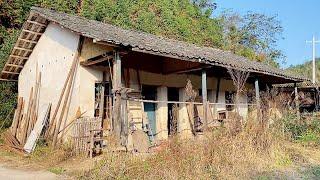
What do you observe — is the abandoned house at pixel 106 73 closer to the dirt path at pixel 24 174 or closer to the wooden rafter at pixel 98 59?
the wooden rafter at pixel 98 59

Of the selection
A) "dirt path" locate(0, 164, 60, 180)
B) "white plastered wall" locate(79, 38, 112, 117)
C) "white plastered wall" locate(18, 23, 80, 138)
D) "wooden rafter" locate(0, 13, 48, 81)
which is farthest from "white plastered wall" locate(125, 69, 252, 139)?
"dirt path" locate(0, 164, 60, 180)

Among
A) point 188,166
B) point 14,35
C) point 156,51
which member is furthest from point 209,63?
point 14,35

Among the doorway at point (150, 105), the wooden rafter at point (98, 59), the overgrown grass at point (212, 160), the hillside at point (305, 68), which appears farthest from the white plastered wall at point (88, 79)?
the hillside at point (305, 68)

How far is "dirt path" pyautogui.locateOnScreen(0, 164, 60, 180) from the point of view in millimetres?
8133

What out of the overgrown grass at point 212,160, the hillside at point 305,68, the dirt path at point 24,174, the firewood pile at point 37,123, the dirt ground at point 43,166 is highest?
the hillside at point 305,68

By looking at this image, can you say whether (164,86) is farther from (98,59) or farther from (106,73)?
(98,59)

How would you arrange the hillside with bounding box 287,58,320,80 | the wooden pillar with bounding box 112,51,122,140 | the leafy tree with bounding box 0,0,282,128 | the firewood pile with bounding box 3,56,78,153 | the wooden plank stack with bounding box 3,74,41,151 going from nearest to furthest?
the wooden pillar with bounding box 112,51,122,140 → the firewood pile with bounding box 3,56,78,153 → the wooden plank stack with bounding box 3,74,41,151 → the leafy tree with bounding box 0,0,282,128 → the hillside with bounding box 287,58,320,80

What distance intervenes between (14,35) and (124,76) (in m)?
8.09

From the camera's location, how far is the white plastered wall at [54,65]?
11.7m

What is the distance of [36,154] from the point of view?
431 inches

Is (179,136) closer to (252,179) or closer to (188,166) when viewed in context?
(188,166)

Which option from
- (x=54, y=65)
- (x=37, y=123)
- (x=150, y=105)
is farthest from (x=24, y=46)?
(x=150, y=105)

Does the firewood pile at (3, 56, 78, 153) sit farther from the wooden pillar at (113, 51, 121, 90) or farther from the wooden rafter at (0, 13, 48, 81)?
the wooden pillar at (113, 51, 121, 90)

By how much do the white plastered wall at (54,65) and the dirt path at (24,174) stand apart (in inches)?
111
